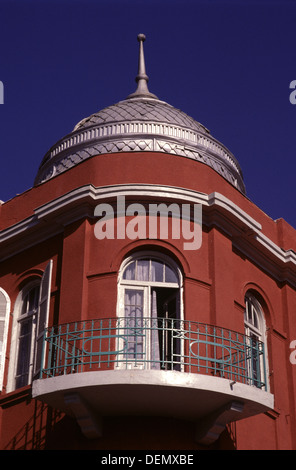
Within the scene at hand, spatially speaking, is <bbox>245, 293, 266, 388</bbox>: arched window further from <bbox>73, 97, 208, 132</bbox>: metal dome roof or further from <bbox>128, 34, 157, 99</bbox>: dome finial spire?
<bbox>128, 34, 157, 99</bbox>: dome finial spire

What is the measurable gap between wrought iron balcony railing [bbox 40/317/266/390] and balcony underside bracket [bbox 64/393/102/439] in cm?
54

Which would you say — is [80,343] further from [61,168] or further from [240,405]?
[61,168]

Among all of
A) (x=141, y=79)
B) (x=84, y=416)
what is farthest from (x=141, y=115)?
(x=84, y=416)

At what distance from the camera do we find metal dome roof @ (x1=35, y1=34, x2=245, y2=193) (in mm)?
18516

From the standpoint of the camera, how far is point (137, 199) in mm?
15617

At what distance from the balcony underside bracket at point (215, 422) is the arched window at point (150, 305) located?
3.32ft

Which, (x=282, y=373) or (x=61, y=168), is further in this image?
(x=61, y=168)

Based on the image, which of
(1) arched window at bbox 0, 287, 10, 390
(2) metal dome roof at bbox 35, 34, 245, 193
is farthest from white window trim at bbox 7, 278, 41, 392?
(2) metal dome roof at bbox 35, 34, 245, 193

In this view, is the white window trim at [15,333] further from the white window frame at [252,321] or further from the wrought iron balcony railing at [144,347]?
the white window frame at [252,321]

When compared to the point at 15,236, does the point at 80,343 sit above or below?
below

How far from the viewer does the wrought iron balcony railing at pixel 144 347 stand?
46.0 feet
